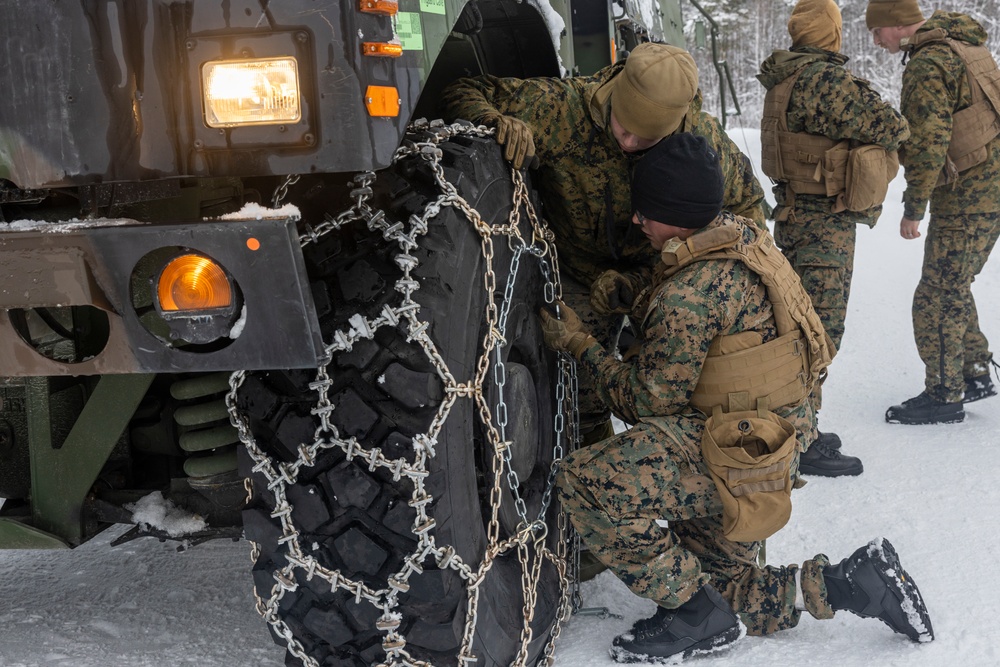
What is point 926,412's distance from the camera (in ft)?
16.6

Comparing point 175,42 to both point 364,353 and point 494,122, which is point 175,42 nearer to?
point 364,353

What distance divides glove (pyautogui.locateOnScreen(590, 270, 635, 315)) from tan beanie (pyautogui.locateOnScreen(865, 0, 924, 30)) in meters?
2.99

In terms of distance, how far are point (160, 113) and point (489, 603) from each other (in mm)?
1287

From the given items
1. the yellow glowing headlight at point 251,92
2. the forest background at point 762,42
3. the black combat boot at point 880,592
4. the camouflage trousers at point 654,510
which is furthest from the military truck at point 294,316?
the forest background at point 762,42

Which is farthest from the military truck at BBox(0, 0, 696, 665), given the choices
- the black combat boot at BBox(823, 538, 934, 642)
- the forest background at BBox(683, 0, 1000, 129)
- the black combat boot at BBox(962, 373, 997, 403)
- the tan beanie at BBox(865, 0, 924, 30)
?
the forest background at BBox(683, 0, 1000, 129)

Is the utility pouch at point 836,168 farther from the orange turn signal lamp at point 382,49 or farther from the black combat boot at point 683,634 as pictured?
the orange turn signal lamp at point 382,49

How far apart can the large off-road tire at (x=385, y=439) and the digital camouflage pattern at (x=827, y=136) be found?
2.68m

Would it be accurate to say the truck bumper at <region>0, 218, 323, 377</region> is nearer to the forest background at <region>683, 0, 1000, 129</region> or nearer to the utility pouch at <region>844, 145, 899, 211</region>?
the utility pouch at <region>844, 145, 899, 211</region>

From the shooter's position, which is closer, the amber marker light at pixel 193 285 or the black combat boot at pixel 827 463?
the amber marker light at pixel 193 285

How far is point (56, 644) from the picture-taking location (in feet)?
9.08

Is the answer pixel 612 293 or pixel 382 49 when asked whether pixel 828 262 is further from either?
pixel 382 49

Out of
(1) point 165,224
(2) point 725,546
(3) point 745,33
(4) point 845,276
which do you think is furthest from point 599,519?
(3) point 745,33

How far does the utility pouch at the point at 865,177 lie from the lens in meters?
4.40

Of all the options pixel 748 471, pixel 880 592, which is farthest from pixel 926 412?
pixel 748 471
